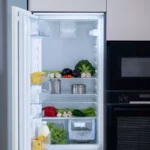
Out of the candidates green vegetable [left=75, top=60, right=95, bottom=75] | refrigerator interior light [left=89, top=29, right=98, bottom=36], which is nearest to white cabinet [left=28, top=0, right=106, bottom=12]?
refrigerator interior light [left=89, top=29, right=98, bottom=36]

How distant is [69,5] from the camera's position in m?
2.75

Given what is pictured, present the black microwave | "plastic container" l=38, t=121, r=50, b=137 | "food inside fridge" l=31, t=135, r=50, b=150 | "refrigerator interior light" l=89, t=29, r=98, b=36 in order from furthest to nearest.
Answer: "refrigerator interior light" l=89, t=29, r=98, b=36 → the black microwave → "plastic container" l=38, t=121, r=50, b=137 → "food inside fridge" l=31, t=135, r=50, b=150

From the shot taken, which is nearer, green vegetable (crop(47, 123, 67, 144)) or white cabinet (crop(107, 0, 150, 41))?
white cabinet (crop(107, 0, 150, 41))

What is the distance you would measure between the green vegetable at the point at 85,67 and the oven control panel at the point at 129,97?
33 cm

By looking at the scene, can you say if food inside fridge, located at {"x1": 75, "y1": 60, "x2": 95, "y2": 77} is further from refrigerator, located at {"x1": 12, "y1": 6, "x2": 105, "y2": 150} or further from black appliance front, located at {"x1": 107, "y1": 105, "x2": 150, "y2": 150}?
black appliance front, located at {"x1": 107, "y1": 105, "x2": 150, "y2": 150}

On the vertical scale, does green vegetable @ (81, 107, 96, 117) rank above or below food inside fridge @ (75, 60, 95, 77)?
below

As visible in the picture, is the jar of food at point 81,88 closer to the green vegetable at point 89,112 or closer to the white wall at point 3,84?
the green vegetable at point 89,112

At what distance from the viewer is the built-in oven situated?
9.04 feet

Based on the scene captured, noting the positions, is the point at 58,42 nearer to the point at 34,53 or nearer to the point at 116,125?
the point at 34,53

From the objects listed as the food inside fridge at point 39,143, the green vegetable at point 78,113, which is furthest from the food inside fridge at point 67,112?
the food inside fridge at point 39,143

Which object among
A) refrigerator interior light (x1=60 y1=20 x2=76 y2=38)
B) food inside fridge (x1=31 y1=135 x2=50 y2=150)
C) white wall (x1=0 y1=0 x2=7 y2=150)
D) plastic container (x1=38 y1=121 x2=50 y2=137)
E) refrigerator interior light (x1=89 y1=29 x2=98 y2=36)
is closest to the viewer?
white wall (x1=0 y1=0 x2=7 y2=150)

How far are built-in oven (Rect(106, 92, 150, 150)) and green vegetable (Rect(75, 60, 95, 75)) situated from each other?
33 centimetres

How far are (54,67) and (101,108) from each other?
1.89 ft

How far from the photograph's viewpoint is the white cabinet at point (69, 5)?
9.00 feet
